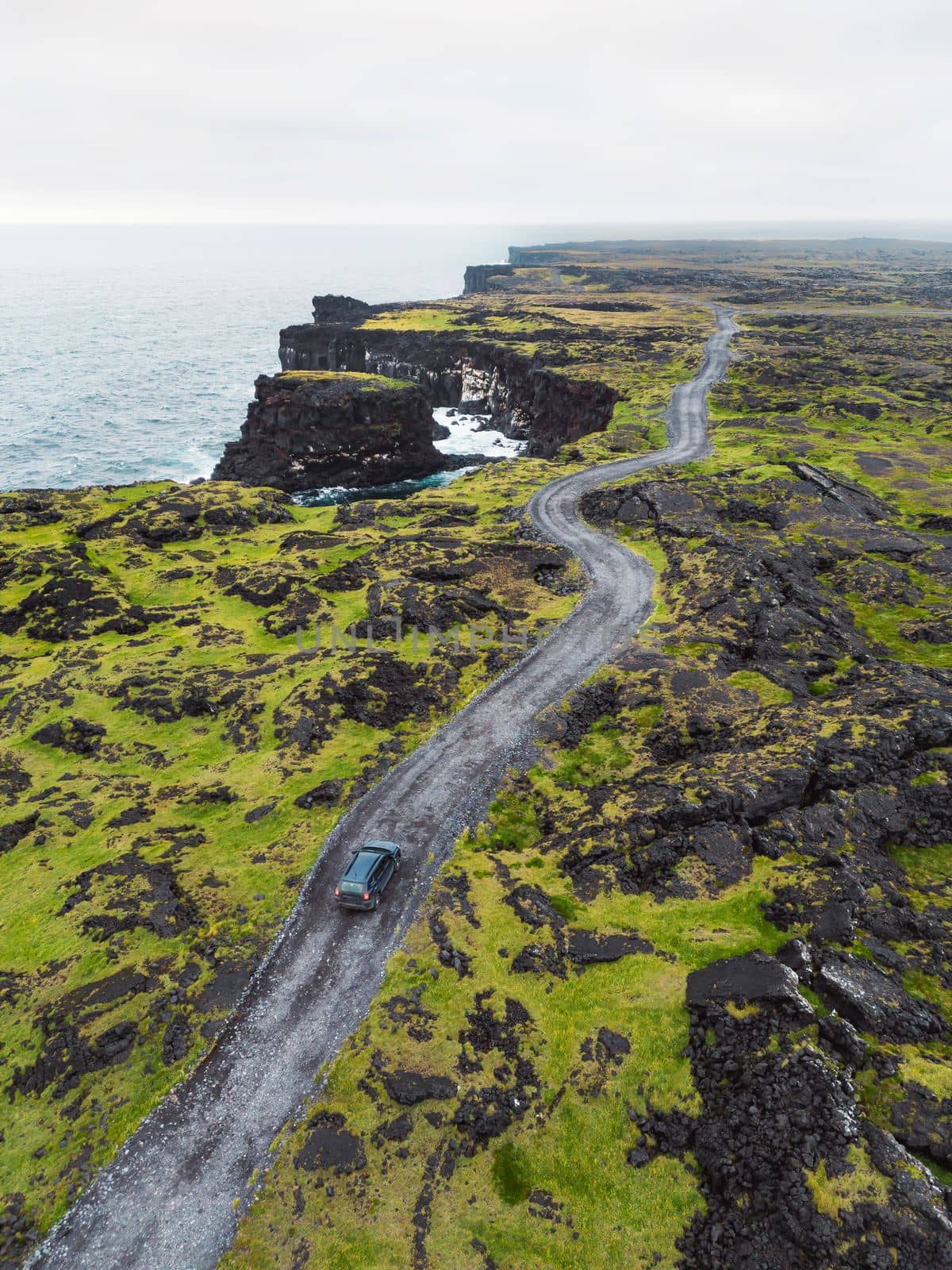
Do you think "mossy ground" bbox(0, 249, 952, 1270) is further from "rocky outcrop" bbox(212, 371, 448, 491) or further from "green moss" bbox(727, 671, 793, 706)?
"rocky outcrop" bbox(212, 371, 448, 491)

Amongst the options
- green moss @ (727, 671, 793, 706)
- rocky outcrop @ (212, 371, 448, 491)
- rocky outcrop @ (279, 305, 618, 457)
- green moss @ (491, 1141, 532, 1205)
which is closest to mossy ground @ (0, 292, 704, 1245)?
green moss @ (491, 1141, 532, 1205)

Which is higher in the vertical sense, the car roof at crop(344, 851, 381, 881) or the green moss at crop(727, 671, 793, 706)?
the green moss at crop(727, 671, 793, 706)

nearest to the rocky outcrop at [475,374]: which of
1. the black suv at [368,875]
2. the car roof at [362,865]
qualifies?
the black suv at [368,875]

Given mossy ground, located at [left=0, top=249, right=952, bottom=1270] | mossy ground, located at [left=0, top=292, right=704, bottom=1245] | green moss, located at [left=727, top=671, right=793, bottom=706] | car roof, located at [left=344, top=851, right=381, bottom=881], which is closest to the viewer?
mossy ground, located at [left=0, top=249, right=952, bottom=1270]

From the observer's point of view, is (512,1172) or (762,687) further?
(762,687)

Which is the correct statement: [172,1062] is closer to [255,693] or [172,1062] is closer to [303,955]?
[303,955]

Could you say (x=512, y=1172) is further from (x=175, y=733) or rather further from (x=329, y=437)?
(x=329, y=437)

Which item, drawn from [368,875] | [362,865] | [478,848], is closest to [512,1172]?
[368,875]

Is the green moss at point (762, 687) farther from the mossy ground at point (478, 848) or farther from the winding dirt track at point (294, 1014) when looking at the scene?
the winding dirt track at point (294, 1014)
